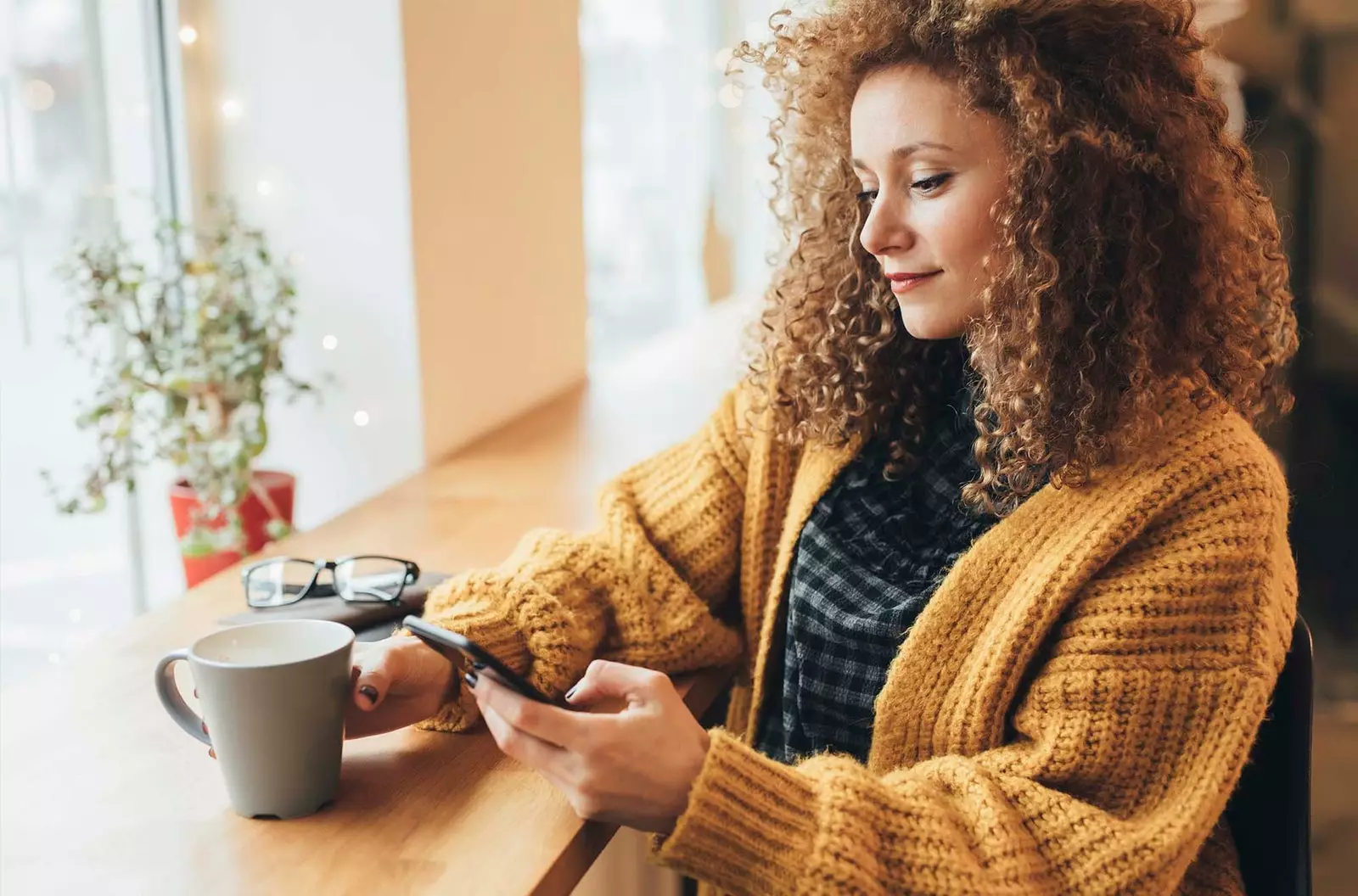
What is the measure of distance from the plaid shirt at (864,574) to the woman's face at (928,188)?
0.13m

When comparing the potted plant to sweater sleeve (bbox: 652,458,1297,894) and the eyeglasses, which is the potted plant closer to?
the eyeglasses

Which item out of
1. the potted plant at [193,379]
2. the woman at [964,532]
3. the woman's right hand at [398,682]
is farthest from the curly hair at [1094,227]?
the potted plant at [193,379]

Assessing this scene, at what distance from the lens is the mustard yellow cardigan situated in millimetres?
735

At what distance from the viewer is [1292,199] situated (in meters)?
1.73

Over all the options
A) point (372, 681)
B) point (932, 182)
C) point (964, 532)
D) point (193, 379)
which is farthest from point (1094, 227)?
point (193, 379)

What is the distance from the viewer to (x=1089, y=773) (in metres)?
0.78

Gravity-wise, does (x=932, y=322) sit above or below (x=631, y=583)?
above

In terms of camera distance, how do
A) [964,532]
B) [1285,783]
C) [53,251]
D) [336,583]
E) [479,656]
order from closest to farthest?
1. [479,656]
2. [1285,783]
3. [964,532]
4. [336,583]
5. [53,251]

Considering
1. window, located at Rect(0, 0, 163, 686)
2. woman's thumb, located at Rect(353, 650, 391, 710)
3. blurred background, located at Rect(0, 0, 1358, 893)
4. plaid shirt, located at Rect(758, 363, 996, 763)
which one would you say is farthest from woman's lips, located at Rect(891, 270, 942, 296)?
window, located at Rect(0, 0, 163, 686)

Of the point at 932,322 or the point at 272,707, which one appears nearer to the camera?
the point at 272,707

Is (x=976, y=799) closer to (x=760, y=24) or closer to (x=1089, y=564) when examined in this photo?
(x=1089, y=564)

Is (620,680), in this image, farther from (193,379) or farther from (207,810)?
(193,379)

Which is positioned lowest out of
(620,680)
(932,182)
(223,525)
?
(223,525)

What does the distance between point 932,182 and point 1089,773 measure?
409mm
